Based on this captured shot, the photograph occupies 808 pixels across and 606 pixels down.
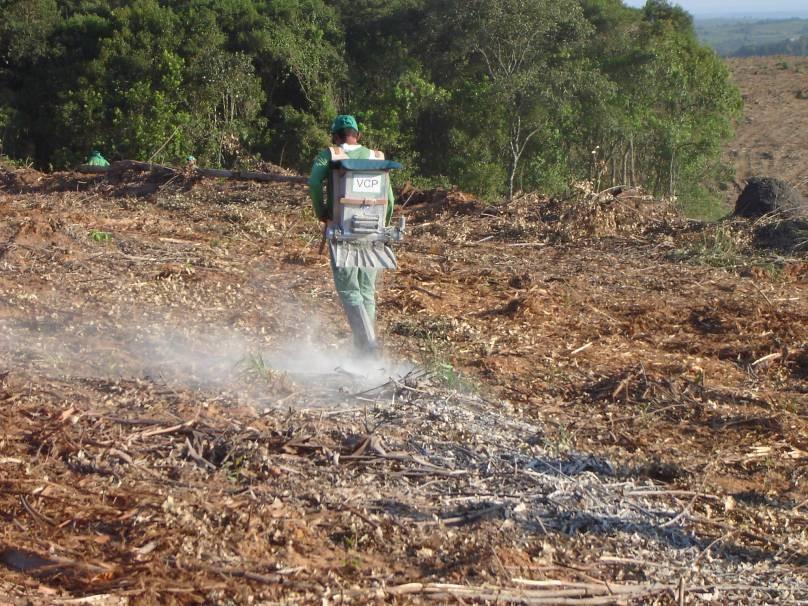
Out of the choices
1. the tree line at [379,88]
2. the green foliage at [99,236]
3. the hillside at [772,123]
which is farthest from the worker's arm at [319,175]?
the hillside at [772,123]

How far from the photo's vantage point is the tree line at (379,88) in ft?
77.8

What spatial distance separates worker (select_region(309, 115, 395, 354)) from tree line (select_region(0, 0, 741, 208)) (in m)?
16.7

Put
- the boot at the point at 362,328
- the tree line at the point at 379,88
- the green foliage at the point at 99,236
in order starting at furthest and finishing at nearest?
1. the tree line at the point at 379,88
2. the green foliage at the point at 99,236
3. the boot at the point at 362,328

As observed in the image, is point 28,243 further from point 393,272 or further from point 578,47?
point 578,47

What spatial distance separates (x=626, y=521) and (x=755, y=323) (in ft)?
12.6

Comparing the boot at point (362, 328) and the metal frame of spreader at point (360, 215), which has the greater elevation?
the metal frame of spreader at point (360, 215)

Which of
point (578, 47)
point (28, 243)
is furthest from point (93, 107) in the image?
point (28, 243)

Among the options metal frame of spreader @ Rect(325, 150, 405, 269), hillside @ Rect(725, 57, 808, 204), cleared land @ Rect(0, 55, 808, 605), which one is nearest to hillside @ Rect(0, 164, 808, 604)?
cleared land @ Rect(0, 55, 808, 605)

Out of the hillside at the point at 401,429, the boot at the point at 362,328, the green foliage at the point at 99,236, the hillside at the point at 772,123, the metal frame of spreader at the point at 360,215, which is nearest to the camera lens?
the hillside at the point at 401,429

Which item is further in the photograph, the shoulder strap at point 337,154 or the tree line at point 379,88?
the tree line at point 379,88

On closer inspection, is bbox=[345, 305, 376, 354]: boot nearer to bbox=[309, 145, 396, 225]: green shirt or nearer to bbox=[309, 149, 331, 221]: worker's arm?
bbox=[309, 145, 396, 225]: green shirt

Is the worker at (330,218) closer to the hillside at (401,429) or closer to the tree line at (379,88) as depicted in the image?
the hillside at (401,429)

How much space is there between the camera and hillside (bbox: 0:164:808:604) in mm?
3650

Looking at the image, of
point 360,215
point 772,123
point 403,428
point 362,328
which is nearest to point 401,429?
point 403,428
